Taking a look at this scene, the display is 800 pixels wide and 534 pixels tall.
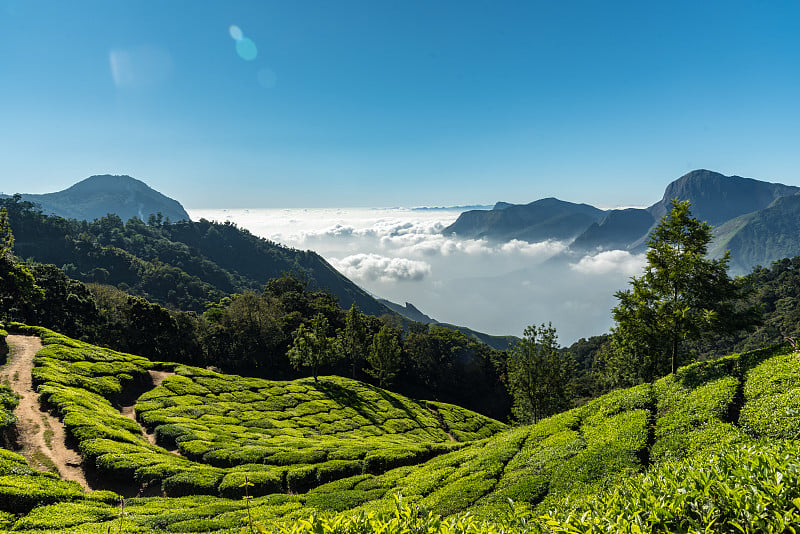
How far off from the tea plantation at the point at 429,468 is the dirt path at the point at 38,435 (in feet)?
2.53

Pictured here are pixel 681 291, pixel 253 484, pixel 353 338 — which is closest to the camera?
pixel 253 484

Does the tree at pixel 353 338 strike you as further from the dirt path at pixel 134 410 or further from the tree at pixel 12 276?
the tree at pixel 12 276

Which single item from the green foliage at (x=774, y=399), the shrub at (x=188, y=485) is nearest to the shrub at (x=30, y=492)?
the shrub at (x=188, y=485)

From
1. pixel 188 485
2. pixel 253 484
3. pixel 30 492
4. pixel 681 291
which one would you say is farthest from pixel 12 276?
pixel 681 291

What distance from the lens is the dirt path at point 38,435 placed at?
69.0 feet

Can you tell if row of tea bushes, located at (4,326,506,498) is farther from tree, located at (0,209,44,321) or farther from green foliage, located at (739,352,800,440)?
green foliage, located at (739,352,800,440)

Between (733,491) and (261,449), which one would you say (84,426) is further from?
(733,491)

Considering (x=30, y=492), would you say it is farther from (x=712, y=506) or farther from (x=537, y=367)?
(x=537, y=367)

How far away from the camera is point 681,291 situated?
2284 centimetres

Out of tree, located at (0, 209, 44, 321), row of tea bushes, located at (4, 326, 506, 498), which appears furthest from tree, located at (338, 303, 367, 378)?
tree, located at (0, 209, 44, 321)

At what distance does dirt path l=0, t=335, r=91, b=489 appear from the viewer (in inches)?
828

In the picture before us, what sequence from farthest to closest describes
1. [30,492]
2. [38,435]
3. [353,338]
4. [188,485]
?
[353,338] < [38,435] < [188,485] < [30,492]

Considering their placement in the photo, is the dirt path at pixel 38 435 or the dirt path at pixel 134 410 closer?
the dirt path at pixel 38 435

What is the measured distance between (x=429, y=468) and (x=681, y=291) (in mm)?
19768
